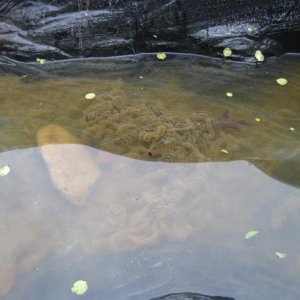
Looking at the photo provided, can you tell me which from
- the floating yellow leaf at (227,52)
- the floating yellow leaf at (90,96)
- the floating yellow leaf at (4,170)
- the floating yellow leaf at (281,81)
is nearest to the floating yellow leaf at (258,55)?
the floating yellow leaf at (227,52)

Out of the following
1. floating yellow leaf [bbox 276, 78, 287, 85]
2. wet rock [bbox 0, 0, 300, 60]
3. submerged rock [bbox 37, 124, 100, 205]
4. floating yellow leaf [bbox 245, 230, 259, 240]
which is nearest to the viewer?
floating yellow leaf [bbox 245, 230, 259, 240]

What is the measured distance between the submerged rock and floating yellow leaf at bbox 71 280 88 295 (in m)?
0.84

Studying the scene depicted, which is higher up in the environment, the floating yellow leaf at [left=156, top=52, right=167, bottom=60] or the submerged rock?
the floating yellow leaf at [left=156, top=52, right=167, bottom=60]

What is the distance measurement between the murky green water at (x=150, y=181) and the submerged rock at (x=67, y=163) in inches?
0.5

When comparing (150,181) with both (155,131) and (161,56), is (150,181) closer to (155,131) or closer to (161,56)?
(155,131)

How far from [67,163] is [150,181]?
2.82 ft

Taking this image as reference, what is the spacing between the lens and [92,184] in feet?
14.1

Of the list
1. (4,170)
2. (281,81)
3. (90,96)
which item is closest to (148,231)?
(4,170)

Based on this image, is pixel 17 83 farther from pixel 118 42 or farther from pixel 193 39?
pixel 193 39

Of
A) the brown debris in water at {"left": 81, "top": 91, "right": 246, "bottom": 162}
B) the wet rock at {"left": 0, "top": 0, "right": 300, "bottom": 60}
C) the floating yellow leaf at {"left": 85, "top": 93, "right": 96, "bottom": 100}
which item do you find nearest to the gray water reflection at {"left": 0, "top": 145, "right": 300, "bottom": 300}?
the brown debris in water at {"left": 81, "top": 91, "right": 246, "bottom": 162}

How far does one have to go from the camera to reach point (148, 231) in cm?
388

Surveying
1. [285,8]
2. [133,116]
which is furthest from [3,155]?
[285,8]

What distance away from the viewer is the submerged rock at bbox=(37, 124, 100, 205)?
423cm

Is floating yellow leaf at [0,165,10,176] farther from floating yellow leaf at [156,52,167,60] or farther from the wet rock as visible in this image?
floating yellow leaf at [156,52,167,60]
